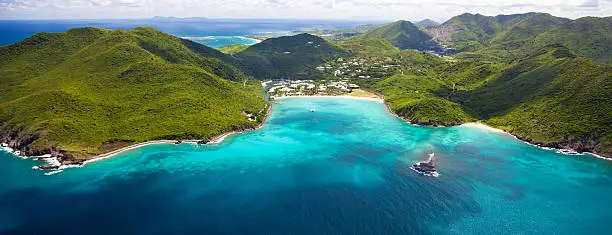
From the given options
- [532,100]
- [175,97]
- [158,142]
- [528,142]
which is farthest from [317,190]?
[532,100]

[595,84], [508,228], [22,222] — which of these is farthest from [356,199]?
[595,84]

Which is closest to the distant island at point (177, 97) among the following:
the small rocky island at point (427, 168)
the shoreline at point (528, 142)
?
the shoreline at point (528, 142)

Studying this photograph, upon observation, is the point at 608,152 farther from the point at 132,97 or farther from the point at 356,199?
the point at 132,97

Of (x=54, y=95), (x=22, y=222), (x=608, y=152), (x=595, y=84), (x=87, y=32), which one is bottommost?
(x=22, y=222)

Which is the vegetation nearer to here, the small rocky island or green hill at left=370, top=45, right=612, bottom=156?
green hill at left=370, top=45, right=612, bottom=156

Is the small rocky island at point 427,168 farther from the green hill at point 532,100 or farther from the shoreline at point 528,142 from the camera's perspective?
the shoreline at point 528,142

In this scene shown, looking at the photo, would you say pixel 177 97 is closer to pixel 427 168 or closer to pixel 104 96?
pixel 104 96
